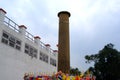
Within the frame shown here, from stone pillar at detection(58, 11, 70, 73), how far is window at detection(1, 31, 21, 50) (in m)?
5.71

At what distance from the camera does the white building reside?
1973 cm

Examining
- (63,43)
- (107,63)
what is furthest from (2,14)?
(107,63)

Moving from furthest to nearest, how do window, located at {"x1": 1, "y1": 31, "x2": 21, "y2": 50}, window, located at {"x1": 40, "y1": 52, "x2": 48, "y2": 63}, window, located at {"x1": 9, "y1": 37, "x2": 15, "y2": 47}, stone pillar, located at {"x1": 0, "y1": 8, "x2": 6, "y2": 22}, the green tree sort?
1. the green tree
2. window, located at {"x1": 40, "y1": 52, "x2": 48, "y2": 63}
3. window, located at {"x1": 9, "y1": 37, "x2": 15, "y2": 47}
4. window, located at {"x1": 1, "y1": 31, "x2": 21, "y2": 50}
5. stone pillar, located at {"x1": 0, "y1": 8, "x2": 6, "y2": 22}

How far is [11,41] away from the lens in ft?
70.1

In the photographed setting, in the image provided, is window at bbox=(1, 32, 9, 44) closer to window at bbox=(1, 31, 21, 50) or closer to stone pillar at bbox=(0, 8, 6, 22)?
window at bbox=(1, 31, 21, 50)

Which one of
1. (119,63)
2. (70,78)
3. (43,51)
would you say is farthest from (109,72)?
(70,78)

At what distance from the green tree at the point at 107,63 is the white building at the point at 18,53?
11022 millimetres

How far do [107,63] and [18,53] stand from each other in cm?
1865

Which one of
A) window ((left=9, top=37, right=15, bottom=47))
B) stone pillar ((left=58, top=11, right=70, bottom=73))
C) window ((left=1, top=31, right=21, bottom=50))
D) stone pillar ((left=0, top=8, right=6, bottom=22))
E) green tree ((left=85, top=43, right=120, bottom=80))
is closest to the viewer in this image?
stone pillar ((left=58, top=11, right=70, bottom=73))

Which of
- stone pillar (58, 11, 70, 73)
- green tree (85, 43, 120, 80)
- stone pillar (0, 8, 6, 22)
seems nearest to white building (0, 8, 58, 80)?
stone pillar (0, 8, 6, 22)

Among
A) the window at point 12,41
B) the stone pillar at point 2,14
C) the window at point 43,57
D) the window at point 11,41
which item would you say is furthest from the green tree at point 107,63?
the stone pillar at point 2,14

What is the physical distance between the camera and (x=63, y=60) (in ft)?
58.1

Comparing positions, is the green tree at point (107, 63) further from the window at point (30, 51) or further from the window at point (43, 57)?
the window at point (30, 51)

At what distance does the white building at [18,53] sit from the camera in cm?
1973
